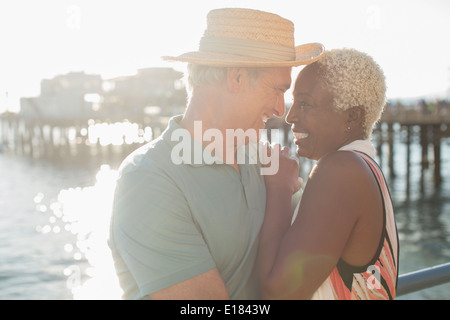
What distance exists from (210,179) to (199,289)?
413mm

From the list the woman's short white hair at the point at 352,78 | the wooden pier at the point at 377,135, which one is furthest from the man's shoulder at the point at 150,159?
the wooden pier at the point at 377,135

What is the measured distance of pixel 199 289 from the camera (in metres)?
1.70

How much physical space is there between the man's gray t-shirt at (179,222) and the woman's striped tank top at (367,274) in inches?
11.3

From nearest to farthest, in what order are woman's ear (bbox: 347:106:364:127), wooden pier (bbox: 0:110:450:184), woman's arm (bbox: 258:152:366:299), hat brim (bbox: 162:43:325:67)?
woman's arm (bbox: 258:152:366:299)
hat brim (bbox: 162:43:325:67)
woman's ear (bbox: 347:106:364:127)
wooden pier (bbox: 0:110:450:184)

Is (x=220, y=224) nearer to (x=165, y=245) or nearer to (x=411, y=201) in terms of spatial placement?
(x=165, y=245)

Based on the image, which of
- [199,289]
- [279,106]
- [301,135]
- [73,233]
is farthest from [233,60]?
[73,233]

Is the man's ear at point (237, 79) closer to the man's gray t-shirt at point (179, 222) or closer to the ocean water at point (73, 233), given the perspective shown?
the man's gray t-shirt at point (179, 222)

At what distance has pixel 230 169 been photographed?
198 centimetres

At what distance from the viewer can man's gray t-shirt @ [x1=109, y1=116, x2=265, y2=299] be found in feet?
5.43

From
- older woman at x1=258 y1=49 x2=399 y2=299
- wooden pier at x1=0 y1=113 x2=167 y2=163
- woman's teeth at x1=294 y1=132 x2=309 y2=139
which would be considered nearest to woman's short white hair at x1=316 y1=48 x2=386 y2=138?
older woman at x1=258 y1=49 x2=399 y2=299

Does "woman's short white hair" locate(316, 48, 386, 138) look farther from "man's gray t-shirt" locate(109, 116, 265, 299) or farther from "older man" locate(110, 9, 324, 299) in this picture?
"man's gray t-shirt" locate(109, 116, 265, 299)

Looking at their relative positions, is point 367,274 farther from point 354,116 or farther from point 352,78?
point 352,78
